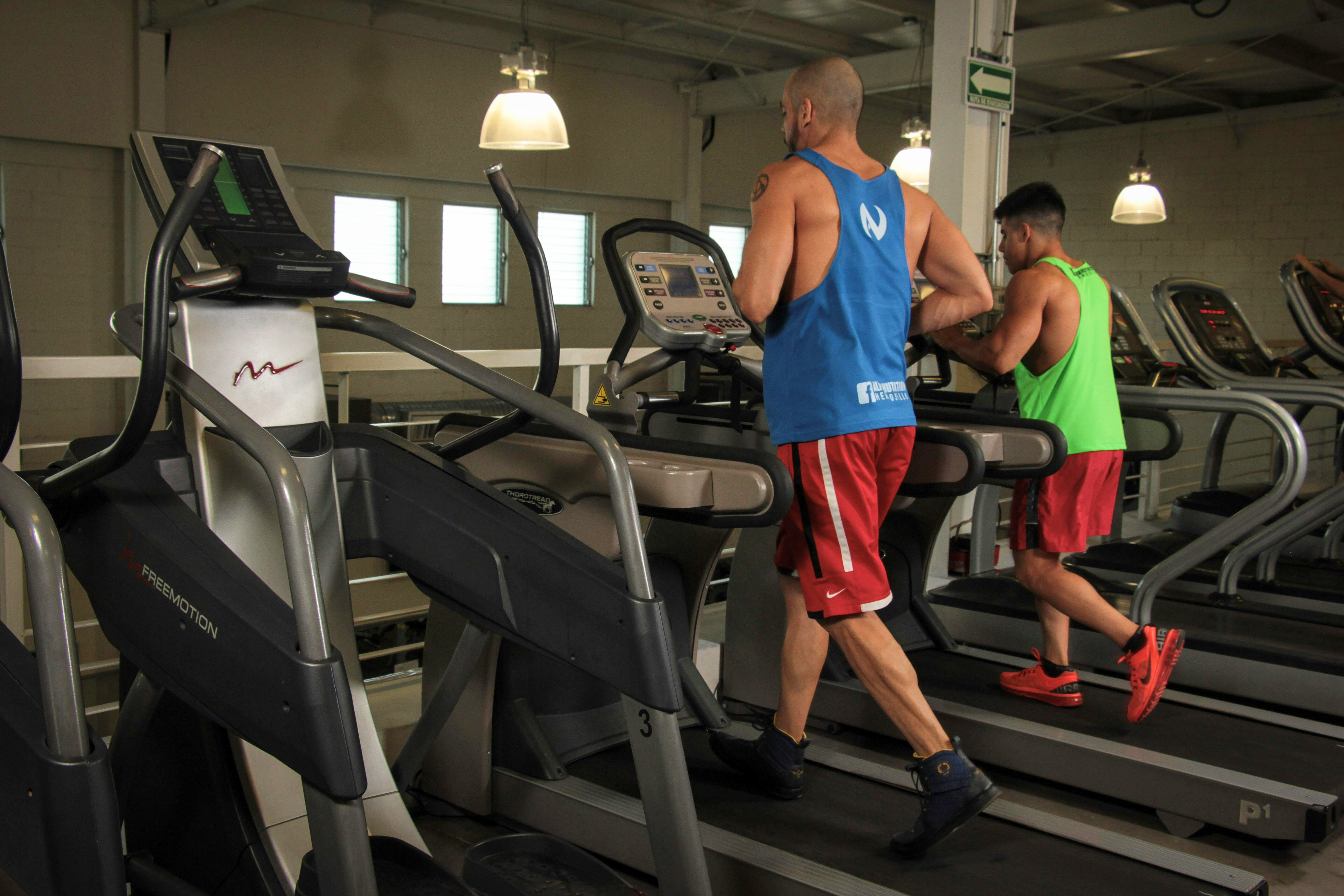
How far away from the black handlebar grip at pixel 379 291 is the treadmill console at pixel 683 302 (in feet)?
2.27

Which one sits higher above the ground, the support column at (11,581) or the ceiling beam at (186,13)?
the ceiling beam at (186,13)

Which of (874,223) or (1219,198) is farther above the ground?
(1219,198)

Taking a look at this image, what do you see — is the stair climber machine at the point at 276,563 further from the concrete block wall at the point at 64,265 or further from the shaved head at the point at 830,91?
the concrete block wall at the point at 64,265

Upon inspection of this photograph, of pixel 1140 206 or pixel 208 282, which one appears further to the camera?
pixel 1140 206

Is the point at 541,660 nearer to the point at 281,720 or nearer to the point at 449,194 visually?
the point at 281,720

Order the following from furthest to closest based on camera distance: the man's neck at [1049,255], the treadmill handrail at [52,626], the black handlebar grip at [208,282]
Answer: the man's neck at [1049,255] < the black handlebar grip at [208,282] < the treadmill handrail at [52,626]

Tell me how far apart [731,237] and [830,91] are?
32.4ft

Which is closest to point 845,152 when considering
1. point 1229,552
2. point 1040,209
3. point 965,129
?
point 1040,209

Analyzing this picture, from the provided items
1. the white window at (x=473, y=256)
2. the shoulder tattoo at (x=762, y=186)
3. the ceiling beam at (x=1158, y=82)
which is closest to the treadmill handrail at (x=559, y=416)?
the shoulder tattoo at (x=762, y=186)


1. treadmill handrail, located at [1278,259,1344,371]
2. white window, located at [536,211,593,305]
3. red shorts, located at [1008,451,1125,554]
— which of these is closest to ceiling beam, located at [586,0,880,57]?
white window, located at [536,211,593,305]

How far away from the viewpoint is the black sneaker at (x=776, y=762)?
249 cm

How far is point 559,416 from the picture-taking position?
1741 mm

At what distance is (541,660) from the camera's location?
2609 millimetres

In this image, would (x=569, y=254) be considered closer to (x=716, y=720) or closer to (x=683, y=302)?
(x=683, y=302)
